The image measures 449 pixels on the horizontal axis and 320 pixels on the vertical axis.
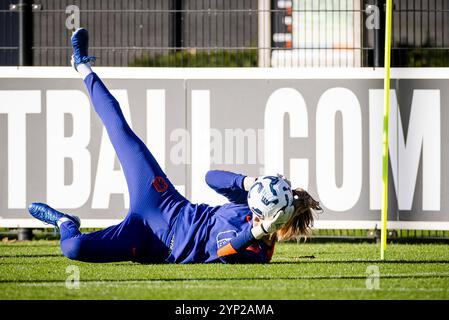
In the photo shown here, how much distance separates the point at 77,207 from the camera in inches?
490

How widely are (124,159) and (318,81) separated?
13.9ft

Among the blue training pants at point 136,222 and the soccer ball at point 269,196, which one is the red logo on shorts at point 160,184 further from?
the soccer ball at point 269,196

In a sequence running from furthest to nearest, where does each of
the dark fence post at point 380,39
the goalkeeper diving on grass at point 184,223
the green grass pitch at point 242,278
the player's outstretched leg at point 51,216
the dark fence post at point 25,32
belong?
the dark fence post at point 25,32 → the dark fence post at point 380,39 → the player's outstretched leg at point 51,216 → the goalkeeper diving on grass at point 184,223 → the green grass pitch at point 242,278

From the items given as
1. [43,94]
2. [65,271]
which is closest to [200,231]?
[65,271]

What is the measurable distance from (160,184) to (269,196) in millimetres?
1226

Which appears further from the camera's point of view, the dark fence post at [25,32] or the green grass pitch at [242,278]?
the dark fence post at [25,32]

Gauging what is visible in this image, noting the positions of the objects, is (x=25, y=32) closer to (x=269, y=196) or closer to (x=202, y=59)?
(x=202, y=59)

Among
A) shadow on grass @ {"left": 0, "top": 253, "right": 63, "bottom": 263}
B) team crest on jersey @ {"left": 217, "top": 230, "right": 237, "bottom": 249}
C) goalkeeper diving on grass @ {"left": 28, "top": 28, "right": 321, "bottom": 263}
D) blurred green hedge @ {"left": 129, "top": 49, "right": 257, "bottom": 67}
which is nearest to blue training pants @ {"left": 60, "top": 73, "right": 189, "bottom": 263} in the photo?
goalkeeper diving on grass @ {"left": 28, "top": 28, "right": 321, "bottom": 263}

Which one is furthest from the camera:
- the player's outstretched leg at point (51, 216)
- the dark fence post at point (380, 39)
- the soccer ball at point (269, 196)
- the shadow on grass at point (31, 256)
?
the dark fence post at point (380, 39)

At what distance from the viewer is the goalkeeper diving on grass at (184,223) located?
8281 millimetres

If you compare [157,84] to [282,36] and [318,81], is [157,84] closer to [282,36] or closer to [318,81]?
[318,81]

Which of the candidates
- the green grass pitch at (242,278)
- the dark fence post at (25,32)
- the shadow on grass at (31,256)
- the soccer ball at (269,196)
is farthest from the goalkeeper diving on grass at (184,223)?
the dark fence post at (25,32)

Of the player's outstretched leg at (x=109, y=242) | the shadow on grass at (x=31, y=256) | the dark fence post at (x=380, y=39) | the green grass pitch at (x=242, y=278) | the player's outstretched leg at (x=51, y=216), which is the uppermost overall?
the dark fence post at (x=380, y=39)

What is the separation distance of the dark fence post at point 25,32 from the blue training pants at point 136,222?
399 centimetres
